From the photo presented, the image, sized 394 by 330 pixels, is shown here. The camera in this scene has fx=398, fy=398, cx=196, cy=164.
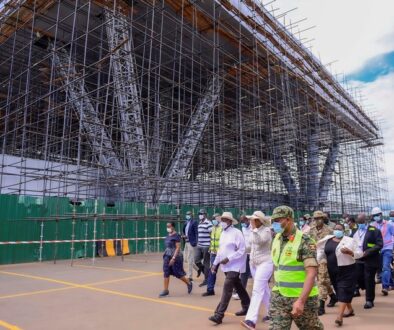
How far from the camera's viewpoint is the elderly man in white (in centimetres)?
595

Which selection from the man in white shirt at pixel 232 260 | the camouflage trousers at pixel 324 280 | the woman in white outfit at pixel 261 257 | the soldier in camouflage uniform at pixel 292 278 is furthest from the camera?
the camouflage trousers at pixel 324 280

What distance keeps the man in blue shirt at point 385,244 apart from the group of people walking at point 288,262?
18mm

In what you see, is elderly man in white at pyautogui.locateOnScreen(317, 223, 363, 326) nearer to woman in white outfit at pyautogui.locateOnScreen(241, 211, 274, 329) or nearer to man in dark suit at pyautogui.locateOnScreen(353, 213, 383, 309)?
man in dark suit at pyautogui.locateOnScreen(353, 213, 383, 309)

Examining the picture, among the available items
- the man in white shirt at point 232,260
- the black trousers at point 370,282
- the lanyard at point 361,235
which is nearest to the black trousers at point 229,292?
the man in white shirt at point 232,260

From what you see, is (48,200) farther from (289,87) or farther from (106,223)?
(289,87)

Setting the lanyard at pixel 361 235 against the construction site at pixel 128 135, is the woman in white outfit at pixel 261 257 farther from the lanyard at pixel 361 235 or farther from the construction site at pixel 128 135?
the lanyard at pixel 361 235

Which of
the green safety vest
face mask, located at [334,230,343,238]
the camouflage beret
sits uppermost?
the camouflage beret

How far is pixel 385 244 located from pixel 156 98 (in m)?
14.3

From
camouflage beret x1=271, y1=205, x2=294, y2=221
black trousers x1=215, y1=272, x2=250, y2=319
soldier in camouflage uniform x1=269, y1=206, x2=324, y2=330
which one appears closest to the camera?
soldier in camouflage uniform x1=269, y1=206, x2=324, y2=330

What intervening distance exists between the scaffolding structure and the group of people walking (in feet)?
26.9

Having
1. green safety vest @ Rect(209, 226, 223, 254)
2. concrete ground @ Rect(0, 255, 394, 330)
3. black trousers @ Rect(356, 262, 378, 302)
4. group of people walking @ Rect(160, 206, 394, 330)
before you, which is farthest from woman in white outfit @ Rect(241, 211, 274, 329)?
green safety vest @ Rect(209, 226, 223, 254)

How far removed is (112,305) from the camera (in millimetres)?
7125

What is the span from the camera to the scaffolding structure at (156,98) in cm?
1803

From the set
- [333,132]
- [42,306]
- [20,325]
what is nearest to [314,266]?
[20,325]
